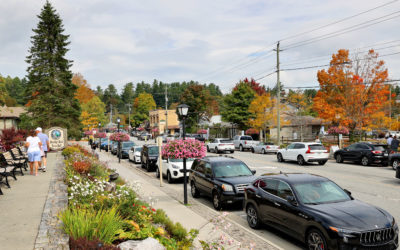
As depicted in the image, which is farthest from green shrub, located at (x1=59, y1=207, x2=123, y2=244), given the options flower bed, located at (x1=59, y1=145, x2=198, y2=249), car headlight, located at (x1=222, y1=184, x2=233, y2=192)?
car headlight, located at (x1=222, y1=184, x2=233, y2=192)

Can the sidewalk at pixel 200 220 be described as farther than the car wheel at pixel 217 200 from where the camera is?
No

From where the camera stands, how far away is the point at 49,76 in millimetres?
41188

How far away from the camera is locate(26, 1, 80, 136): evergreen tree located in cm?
4081

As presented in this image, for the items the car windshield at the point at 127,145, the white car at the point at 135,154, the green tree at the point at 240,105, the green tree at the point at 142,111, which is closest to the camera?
the white car at the point at 135,154

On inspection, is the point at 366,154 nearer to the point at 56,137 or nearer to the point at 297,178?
the point at 297,178

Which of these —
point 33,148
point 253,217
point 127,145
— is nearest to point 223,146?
point 127,145

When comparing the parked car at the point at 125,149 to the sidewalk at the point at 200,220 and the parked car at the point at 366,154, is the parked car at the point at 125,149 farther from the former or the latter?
the parked car at the point at 366,154

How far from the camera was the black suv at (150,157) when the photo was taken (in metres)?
21.9

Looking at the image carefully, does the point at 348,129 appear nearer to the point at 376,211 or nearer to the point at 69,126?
the point at 376,211

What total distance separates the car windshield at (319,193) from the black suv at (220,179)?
304 cm

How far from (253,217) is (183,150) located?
14.0 ft

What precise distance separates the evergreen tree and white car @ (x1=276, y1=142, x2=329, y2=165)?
97.0ft

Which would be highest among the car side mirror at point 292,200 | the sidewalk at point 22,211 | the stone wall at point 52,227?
the car side mirror at point 292,200

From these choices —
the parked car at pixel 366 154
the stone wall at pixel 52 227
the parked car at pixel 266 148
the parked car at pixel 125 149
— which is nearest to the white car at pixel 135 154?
the parked car at pixel 125 149
